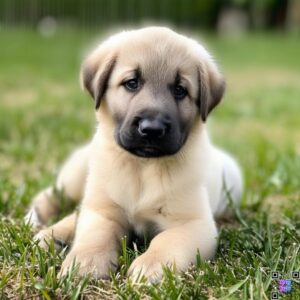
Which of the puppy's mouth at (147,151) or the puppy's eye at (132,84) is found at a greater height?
the puppy's eye at (132,84)

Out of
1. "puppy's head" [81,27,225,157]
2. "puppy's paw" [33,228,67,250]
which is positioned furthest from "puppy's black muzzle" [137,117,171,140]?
"puppy's paw" [33,228,67,250]

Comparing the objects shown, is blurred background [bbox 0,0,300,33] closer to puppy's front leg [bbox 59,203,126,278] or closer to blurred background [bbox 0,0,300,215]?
blurred background [bbox 0,0,300,215]

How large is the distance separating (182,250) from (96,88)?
1.05 m

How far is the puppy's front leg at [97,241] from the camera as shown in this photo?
3248 millimetres

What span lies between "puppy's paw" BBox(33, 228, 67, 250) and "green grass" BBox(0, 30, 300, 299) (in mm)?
74

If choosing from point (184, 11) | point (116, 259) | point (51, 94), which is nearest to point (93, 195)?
point (116, 259)

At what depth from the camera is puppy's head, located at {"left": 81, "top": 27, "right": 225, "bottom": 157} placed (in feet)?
11.3

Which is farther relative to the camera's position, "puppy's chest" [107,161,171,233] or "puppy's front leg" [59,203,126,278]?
"puppy's chest" [107,161,171,233]

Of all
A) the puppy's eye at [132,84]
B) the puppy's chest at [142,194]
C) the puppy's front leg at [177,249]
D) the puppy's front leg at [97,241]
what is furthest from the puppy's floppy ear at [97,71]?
the puppy's front leg at [177,249]

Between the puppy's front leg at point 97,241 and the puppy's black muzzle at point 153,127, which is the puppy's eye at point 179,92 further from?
the puppy's front leg at point 97,241

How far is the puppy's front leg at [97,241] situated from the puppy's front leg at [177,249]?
0.16 metres

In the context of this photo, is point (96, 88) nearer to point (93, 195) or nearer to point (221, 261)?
point (93, 195)

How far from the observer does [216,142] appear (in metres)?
7.43

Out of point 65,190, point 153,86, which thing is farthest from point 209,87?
point 65,190
